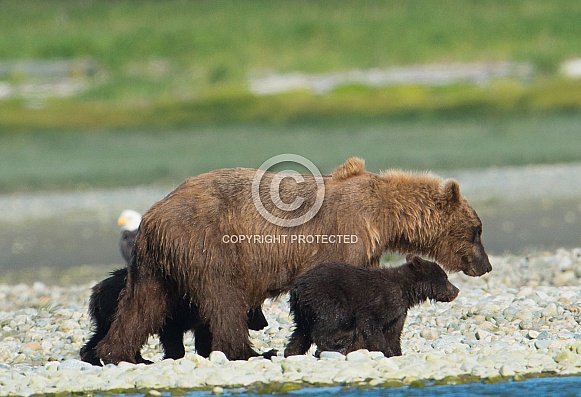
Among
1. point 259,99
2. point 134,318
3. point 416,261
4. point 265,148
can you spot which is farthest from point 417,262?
point 259,99

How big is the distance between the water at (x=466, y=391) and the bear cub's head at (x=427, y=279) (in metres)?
1.13

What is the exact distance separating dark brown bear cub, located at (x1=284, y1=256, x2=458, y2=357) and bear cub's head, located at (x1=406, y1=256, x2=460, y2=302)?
11 cm

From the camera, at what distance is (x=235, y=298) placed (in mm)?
7406

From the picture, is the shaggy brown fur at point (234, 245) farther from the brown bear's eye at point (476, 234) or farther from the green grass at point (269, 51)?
the green grass at point (269, 51)

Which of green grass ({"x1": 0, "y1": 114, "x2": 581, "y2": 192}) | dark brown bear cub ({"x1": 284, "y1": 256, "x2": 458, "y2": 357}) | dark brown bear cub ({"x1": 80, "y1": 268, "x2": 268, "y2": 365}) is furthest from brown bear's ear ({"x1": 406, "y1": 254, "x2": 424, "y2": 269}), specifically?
green grass ({"x1": 0, "y1": 114, "x2": 581, "y2": 192})

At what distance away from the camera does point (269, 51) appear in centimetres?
3328

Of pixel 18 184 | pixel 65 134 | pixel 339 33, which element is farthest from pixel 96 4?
pixel 18 184

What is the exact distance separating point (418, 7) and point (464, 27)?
350 centimetres

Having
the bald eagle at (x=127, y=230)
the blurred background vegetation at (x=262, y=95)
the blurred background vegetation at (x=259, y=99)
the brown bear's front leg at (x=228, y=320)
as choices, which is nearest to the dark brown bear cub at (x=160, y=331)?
the brown bear's front leg at (x=228, y=320)

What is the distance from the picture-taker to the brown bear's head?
8.02 m

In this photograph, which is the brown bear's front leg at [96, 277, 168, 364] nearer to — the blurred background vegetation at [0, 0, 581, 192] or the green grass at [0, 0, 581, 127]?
the blurred background vegetation at [0, 0, 581, 192]

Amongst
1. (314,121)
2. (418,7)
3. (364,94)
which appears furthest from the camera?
(418,7)

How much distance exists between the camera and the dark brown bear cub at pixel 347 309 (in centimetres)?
736

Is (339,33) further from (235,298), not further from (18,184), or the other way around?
(235,298)
